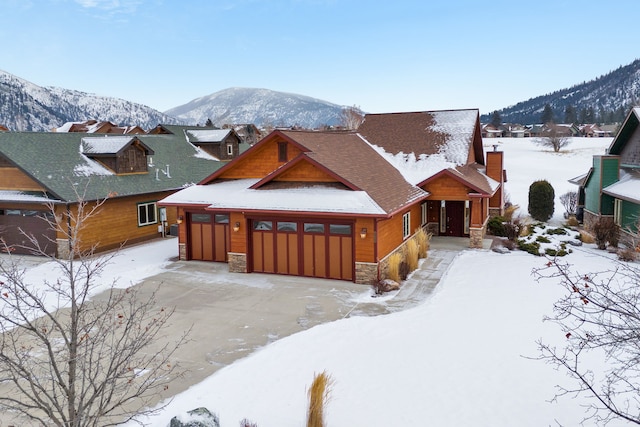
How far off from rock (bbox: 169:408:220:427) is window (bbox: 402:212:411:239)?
13.3 meters

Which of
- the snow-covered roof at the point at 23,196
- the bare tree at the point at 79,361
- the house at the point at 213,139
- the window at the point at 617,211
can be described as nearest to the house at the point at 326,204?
the snow-covered roof at the point at 23,196

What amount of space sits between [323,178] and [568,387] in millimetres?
10540

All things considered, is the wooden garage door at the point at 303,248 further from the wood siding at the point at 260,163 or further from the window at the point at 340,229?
the wood siding at the point at 260,163

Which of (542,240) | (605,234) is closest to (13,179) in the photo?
(542,240)

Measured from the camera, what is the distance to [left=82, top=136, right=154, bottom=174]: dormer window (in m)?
23.6

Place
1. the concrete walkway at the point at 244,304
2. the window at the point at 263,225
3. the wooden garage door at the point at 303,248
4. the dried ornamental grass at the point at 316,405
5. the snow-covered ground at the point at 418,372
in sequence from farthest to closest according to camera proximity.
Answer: the window at the point at 263,225 → the wooden garage door at the point at 303,248 → the concrete walkway at the point at 244,304 → the snow-covered ground at the point at 418,372 → the dried ornamental grass at the point at 316,405

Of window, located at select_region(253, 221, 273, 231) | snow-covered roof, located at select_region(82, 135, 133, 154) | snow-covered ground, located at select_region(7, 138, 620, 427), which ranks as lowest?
snow-covered ground, located at select_region(7, 138, 620, 427)

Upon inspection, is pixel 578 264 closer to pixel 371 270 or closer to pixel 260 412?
pixel 371 270

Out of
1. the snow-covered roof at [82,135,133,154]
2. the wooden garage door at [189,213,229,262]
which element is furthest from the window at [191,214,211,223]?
the snow-covered roof at [82,135,133,154]

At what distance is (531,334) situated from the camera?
11578 millimetres

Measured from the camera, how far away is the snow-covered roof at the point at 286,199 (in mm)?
15688

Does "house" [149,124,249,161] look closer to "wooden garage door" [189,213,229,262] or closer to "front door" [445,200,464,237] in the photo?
"wooden garage door" [189,213,229,262]

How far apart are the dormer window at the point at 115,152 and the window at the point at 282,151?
9203mm

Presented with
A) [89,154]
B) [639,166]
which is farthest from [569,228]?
[89,154]
